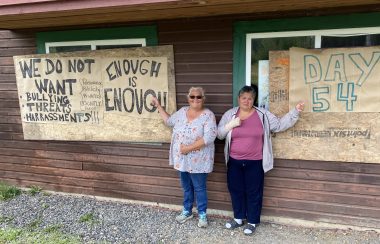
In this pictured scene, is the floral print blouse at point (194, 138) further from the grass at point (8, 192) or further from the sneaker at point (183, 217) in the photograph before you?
the grass at point (8, 192)

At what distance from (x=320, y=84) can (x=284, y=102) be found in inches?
14.8

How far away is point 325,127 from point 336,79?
1.55 feet

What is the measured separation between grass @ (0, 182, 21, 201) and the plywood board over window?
361 centimetres

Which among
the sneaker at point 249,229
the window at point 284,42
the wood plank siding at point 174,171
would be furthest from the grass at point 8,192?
the window at point 284,42

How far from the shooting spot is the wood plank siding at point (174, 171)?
3523 millimetres

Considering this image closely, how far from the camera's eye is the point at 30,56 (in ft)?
14.4

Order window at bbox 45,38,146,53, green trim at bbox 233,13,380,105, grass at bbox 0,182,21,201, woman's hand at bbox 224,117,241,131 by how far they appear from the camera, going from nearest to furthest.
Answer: green trim at bbox 233,13,380,105, woman's hand at bbox 224,117,241,131, window at bbox 45,38,146,53, grass at bbox 0,182,21,201

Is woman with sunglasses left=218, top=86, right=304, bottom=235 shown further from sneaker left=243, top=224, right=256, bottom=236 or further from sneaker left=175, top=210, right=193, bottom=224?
sneaker left=175, top=210, right=193, bottom=224

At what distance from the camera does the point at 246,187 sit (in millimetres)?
3586

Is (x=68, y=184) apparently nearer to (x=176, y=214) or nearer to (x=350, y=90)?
(x=176, y=214)

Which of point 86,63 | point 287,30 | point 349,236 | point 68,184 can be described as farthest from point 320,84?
point 68,184

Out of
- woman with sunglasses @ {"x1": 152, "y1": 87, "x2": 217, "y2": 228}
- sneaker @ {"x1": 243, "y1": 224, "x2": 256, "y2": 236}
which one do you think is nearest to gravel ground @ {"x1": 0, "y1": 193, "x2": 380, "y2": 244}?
sneaker @ {"x1": 243, "y1": 224, "x2": 256, "y2": 236}

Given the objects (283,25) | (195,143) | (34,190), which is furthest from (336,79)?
(34,190)

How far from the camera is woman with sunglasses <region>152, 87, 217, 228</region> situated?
351 centimetres
